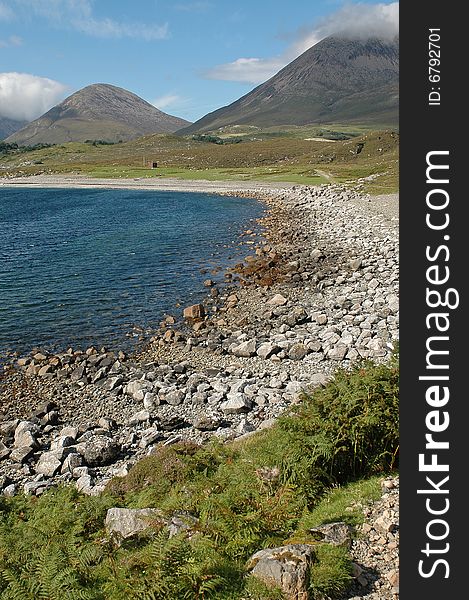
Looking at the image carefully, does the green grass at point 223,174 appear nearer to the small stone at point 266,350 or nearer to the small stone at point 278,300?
the small stone at point 278,300

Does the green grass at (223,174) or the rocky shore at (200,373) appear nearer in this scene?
the rocky shore at (200,373)

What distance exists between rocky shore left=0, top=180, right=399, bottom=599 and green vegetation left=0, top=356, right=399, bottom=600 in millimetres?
1434

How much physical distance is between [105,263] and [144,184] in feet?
225

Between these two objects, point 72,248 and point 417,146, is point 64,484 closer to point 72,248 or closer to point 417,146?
point 417,146

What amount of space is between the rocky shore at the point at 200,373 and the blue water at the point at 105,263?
2127 millimetres

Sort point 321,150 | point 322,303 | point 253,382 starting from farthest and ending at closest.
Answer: point 321,150, point 322,303, point 253,382

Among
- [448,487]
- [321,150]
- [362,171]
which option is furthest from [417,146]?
[321,150]

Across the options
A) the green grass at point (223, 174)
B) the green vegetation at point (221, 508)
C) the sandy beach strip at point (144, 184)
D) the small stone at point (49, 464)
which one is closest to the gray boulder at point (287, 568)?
the green vegetation at point (221, 508)

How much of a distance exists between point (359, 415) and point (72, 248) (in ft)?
136

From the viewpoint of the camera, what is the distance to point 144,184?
105625mm

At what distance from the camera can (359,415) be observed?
33.0 ft

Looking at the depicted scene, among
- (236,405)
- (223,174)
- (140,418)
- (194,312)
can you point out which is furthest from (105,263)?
(223,174)

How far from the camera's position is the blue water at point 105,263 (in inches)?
1039

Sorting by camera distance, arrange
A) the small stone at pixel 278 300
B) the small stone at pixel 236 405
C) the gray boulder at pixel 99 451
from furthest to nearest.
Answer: the small stone at pixel 278 300
the small stone at pixel 236 405
the gray boulder at pixel 99 451
